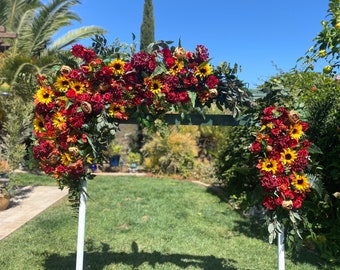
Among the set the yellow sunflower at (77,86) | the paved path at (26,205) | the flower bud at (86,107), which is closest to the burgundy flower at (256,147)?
the flower bud at (86,107)

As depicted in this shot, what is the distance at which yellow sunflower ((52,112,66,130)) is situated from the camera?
2.62m

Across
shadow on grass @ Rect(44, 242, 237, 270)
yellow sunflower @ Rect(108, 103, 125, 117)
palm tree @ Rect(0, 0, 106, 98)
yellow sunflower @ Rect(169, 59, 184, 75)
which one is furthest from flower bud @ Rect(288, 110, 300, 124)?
palm tree @ Rect(0, 0, 106, 98)

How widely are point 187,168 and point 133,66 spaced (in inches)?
321

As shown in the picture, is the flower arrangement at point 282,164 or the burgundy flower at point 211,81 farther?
the burgundy flower at point 211,81

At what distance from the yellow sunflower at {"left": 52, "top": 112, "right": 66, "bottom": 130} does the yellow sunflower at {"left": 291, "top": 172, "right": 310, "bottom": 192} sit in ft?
6.05

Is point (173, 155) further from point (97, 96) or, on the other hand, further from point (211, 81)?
point (97, 96)

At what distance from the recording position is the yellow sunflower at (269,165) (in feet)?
8.43

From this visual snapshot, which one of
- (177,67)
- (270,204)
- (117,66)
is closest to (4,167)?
(117,66)

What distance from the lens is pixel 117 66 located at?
2730 mm

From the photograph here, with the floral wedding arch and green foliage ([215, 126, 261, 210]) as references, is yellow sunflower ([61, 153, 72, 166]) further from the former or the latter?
green foliage ([215, 126, 261, 210])

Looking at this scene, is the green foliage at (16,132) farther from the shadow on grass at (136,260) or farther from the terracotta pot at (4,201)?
the shadow on grass at (136,260)

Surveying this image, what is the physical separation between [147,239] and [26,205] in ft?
10.3

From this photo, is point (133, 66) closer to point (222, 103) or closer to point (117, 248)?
point (222, 103)

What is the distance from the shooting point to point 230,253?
4281mm
